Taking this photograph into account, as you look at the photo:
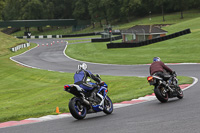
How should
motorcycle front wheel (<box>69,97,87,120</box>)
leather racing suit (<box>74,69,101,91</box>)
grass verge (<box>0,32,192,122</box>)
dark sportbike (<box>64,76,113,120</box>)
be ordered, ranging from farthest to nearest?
grass verge (<box>0,32,192,122</box>) < leather racing suit (<box>74,69,101,91</box>) < dark sportbike (<box>64,76,113,120</box>) < motorcycle front wheel (<box>69,97,87,120</box>)

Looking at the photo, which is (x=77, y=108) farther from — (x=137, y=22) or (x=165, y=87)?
(x=137, y=22)

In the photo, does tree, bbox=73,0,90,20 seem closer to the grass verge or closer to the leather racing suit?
the grass verge

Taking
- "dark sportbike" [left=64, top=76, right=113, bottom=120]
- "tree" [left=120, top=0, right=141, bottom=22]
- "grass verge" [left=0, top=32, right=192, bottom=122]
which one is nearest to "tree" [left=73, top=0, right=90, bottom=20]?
"tree" [left=120, top=0, right=141, bottom=22]

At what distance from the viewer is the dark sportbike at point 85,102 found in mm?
10492

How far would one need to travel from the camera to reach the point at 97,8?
131m

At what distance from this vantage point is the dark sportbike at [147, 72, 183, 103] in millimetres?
12445

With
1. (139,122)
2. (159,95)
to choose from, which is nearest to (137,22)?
(159,95)

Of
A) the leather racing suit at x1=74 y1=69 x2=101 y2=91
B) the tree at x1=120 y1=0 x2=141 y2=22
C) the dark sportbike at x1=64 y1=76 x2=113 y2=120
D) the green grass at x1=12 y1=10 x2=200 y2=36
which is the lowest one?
the dark sportbike at x1=64 y1=76 x2=113 y2=120

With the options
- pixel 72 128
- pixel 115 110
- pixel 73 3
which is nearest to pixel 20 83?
pixel 115 110

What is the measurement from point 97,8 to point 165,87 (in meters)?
120

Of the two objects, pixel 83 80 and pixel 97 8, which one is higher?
pixel 97 8

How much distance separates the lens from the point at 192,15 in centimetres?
10925

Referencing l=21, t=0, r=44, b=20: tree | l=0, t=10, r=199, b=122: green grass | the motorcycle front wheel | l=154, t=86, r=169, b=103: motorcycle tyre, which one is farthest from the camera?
l=21, t=0, r=44, b=20: tree

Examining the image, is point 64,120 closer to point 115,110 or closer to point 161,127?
point 115,110
